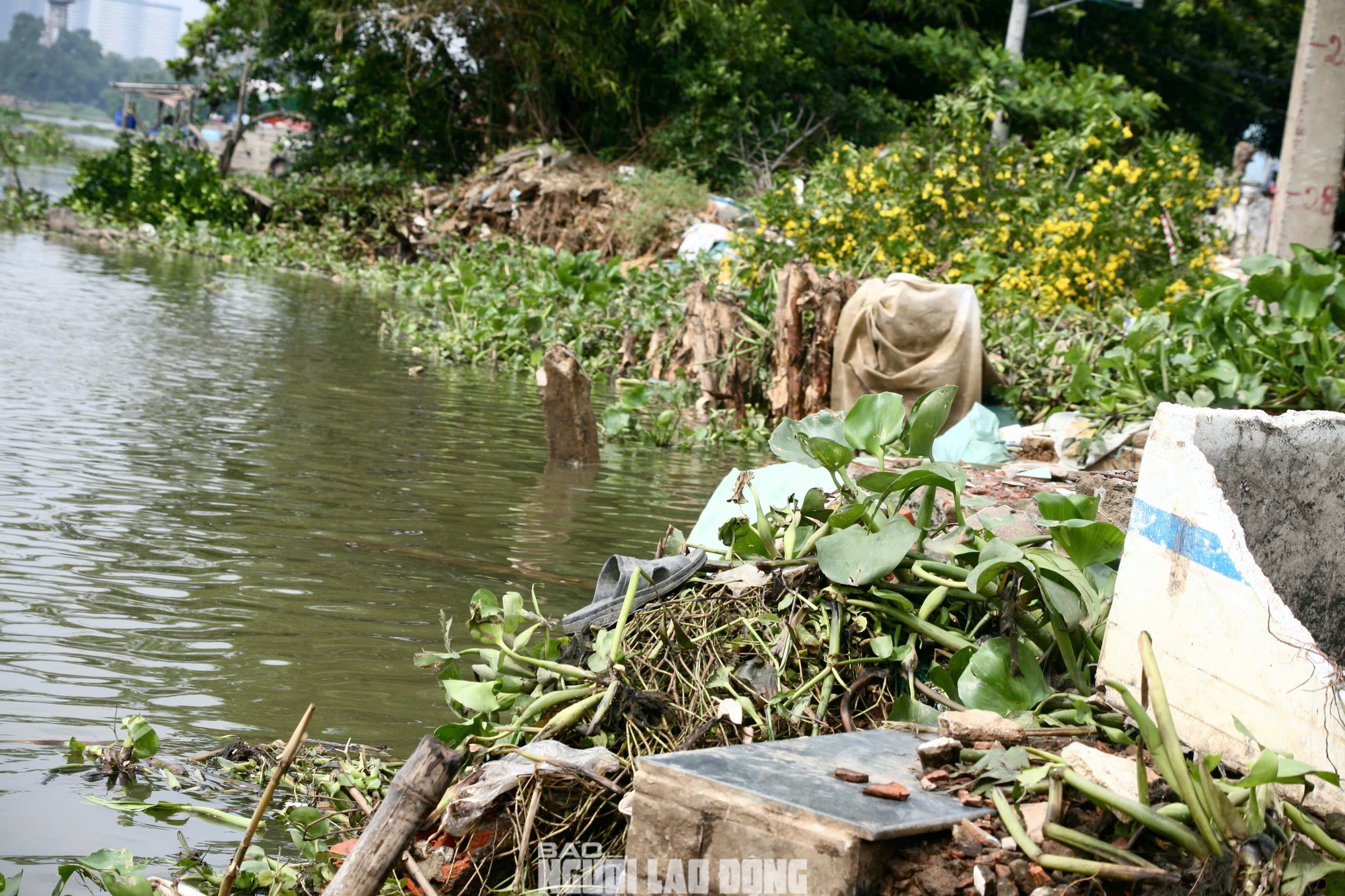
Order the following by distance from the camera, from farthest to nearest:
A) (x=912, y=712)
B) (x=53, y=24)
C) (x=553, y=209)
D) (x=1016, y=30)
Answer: (x=53, y=24)
(x=553, y=209)
(x=1016, y=30)
(x=912, y=712)

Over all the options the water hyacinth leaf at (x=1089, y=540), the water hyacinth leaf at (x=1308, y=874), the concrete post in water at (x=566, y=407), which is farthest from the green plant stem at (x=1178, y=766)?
the concrete post in water at (x=566, y=407)

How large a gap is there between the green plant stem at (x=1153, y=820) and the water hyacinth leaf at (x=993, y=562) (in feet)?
2.08

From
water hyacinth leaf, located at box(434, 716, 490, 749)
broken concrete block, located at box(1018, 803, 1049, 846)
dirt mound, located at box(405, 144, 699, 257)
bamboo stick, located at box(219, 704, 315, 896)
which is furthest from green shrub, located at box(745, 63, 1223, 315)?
bamboo stick, located at box(219, 704, 315, 896)

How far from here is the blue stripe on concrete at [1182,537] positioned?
2143mm

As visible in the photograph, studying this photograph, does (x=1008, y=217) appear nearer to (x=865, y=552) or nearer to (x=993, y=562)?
(x=865, y=552)

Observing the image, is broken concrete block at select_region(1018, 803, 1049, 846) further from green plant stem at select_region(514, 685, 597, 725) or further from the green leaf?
the green leaf

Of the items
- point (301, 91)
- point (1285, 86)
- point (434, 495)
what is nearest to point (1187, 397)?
point (434, 495)

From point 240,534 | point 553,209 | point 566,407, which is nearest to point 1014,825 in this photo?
point 240,534

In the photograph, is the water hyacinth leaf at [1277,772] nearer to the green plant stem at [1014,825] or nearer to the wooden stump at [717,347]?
the green plant stem at [1014,825]

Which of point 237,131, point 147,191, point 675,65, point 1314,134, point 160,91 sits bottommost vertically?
point 147,191

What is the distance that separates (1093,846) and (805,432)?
1.48 m

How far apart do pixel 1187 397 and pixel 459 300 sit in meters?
7.24

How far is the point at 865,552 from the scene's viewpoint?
2625mm

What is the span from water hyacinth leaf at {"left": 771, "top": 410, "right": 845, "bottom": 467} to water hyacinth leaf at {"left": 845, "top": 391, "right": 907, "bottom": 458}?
7 centimetres
